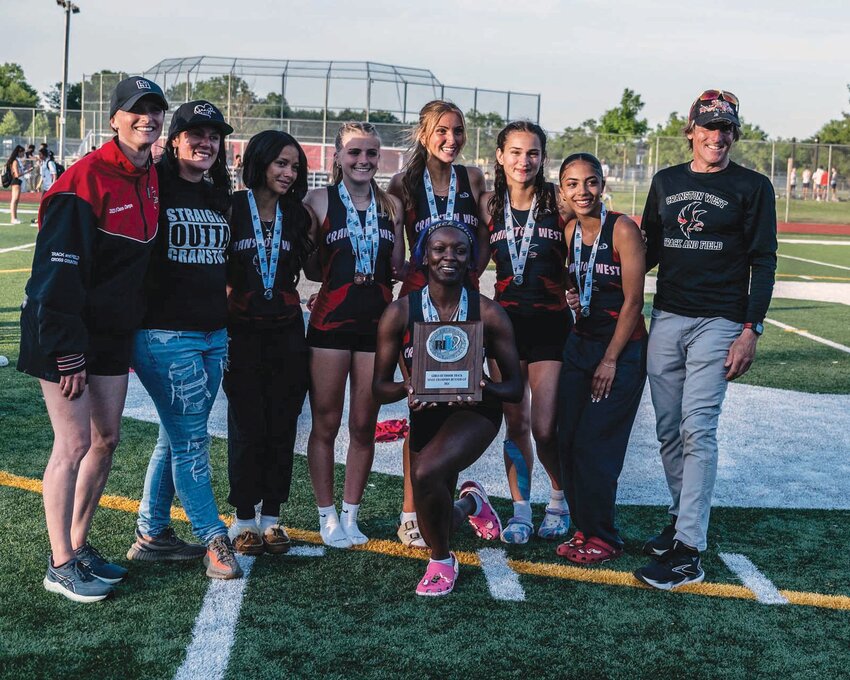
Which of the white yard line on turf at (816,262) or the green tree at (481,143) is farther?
the green tree at (481,143)

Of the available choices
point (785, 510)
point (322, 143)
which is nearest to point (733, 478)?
point (785, 510)

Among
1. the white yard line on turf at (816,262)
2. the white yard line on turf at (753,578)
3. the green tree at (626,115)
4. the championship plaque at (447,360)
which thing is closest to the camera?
the championship plaque at (447,360)

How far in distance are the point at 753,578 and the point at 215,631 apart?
2374mm

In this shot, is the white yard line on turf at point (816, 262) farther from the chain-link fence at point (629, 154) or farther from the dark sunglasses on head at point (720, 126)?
the dark sunglasses on head at point (720, 126)

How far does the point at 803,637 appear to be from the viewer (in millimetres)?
3887

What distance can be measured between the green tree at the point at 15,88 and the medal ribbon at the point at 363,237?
3272 inches

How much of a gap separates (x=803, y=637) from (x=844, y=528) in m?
1.53

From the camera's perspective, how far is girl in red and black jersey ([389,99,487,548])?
489cm

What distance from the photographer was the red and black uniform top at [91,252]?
146 inches

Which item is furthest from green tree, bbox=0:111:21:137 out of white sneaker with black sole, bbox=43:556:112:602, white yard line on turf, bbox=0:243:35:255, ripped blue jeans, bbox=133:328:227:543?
white sneaker with black sole, bbox=43:556:112:602

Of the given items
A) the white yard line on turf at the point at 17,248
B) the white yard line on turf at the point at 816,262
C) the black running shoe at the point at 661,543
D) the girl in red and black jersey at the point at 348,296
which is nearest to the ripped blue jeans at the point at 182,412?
the girl in red and black jersey at the point at 348,296

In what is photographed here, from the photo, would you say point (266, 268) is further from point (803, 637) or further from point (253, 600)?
point (803, 637)

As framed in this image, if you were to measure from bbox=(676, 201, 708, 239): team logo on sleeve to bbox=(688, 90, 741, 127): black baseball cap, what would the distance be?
37cm

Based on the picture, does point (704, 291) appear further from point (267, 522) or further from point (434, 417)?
point (267, 522)
